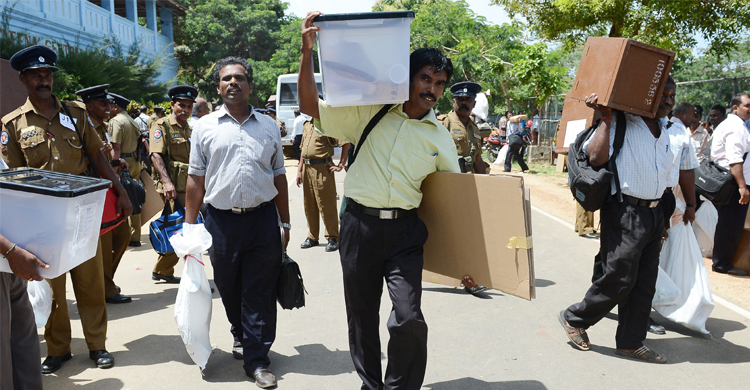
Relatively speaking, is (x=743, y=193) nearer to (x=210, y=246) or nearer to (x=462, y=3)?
(x=210, y=246)

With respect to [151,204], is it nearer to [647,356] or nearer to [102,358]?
[102,358]

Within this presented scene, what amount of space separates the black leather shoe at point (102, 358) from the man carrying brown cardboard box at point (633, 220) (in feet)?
11.1

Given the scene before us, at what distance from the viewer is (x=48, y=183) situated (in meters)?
2.75

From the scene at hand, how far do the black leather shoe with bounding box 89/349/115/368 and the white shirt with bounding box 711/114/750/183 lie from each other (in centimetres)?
623

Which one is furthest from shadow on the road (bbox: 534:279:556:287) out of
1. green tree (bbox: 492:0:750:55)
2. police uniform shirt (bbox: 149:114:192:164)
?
green tree (bbox: 492:0:750:55)

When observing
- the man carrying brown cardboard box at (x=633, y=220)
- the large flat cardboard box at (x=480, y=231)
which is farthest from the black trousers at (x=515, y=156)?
the large flat cardboard box at (x=480, y=231)

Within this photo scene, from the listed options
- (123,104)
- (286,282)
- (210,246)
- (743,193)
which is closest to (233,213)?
(210,246)

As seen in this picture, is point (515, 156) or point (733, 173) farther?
point (515, 156)

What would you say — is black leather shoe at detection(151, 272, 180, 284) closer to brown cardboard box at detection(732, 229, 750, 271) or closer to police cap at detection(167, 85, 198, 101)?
police cap at detection(167, 85, 198, 101)

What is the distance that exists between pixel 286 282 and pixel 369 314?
2.84 feet

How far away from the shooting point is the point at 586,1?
12.4 metres

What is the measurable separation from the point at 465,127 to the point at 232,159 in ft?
11.8

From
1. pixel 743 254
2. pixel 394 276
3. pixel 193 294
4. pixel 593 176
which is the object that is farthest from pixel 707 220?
pixel 193 294

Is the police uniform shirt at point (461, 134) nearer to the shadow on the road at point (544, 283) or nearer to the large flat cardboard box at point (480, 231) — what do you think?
the shadow on the road at point (544, 283)
